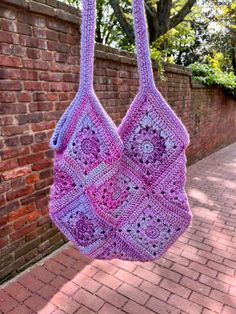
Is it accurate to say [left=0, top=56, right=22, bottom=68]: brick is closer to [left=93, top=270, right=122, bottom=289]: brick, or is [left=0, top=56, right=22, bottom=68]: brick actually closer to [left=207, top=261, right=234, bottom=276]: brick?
[left=93, top=270, right=122, bottom=289]: brick

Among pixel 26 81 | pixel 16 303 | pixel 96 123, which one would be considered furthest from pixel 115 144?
pixel 16 303

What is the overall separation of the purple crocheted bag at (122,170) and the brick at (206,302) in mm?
1707

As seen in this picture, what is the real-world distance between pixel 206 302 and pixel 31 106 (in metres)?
2.18

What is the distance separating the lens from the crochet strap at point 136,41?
74 cm

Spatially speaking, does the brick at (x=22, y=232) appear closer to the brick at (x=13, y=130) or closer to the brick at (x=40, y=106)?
the brick at (x=13, y=130)

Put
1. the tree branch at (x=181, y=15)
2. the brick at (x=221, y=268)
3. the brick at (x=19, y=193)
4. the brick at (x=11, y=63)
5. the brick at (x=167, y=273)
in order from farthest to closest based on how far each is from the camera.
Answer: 1. the tree branch at (x=181, y=15)
2. the brick at (x=221, y=268)
3. the brick at (x=167, y=273)
4. the brick at (x=19, y=193)
5. the brick at (x=11, y=63)

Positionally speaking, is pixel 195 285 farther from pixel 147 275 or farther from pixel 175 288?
pixel 147 275

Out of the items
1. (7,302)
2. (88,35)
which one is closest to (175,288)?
(7,302)

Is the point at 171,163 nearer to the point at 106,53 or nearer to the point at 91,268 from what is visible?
the point at 91,268

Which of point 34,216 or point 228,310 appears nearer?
point 228,310

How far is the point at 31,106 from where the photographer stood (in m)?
2.42

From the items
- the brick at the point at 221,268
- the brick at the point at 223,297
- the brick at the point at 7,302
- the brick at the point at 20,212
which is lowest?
the brick at the point at 221,268

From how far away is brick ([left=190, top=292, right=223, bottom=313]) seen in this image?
2.21 metres

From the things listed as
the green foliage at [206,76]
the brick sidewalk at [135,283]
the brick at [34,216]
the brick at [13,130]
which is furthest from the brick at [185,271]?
the green foliage at [206,76]
